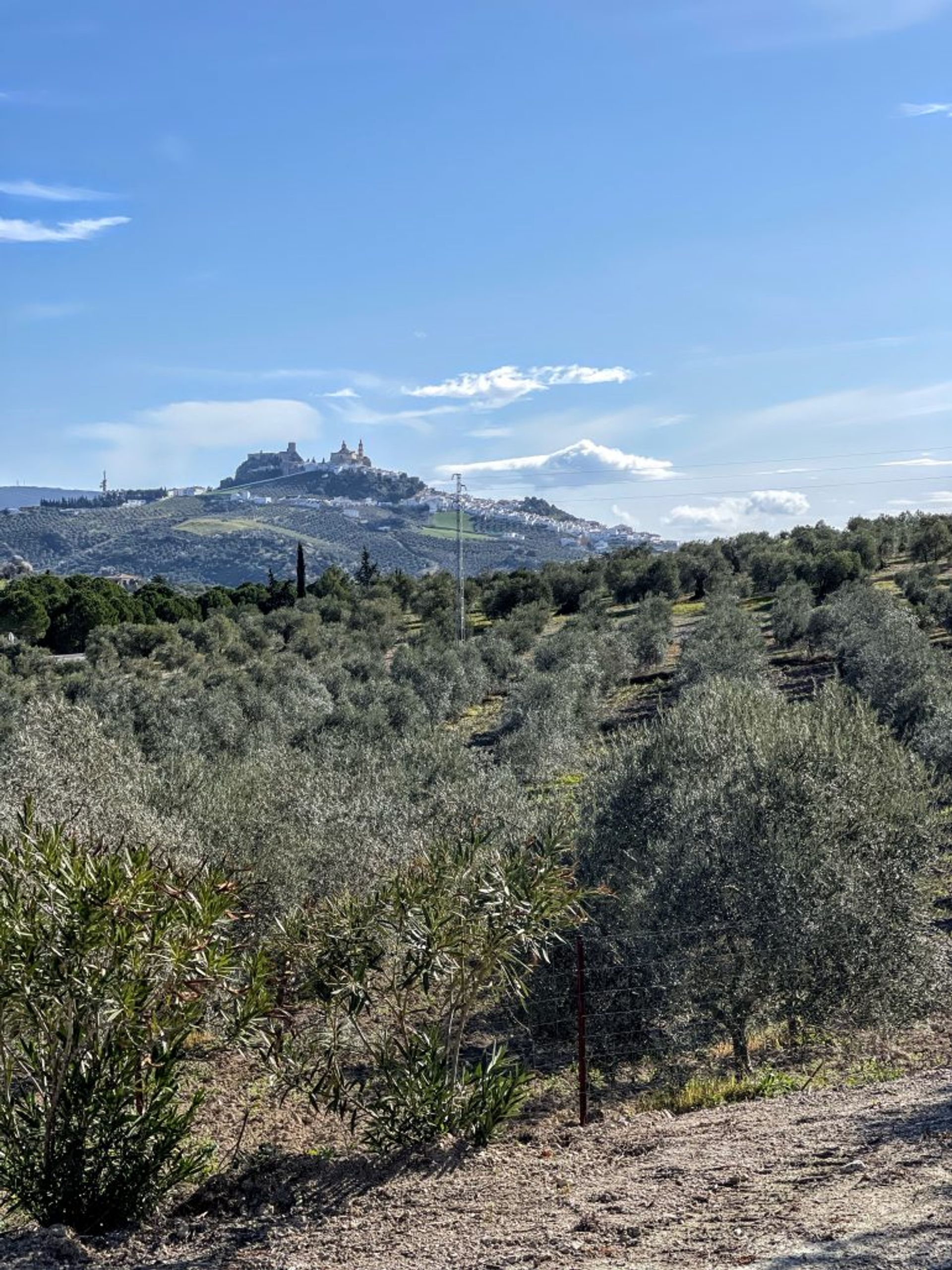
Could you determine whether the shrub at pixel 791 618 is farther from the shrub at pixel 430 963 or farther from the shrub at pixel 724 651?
the shrub at pixel 430 963

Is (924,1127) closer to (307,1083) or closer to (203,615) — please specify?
(307,1083)

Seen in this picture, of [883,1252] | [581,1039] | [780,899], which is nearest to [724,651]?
[780,899]

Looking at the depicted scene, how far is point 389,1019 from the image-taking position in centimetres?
1605

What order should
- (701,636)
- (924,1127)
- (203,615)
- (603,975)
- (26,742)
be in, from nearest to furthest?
(924,1127) < (603,975) < (26,742) < (701,636) < (203,615)

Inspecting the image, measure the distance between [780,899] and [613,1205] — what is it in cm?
538

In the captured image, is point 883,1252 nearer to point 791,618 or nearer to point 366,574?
point 791,618

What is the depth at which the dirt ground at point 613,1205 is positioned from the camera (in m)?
7.38

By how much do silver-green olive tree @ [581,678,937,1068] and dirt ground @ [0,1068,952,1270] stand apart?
2.34 metres

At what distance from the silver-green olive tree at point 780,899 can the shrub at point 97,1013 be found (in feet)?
17.8

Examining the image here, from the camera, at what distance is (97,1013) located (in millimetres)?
8602

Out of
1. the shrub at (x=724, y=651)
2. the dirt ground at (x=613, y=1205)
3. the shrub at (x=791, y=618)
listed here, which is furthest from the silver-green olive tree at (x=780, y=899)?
the shrub at (x=791, y=618)

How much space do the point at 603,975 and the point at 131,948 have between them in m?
7.33

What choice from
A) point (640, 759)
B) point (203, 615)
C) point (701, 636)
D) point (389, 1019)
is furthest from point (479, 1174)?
point (203, 615)

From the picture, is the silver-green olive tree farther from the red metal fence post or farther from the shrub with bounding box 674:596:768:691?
the shrub with bounding box 674:596:768:691
